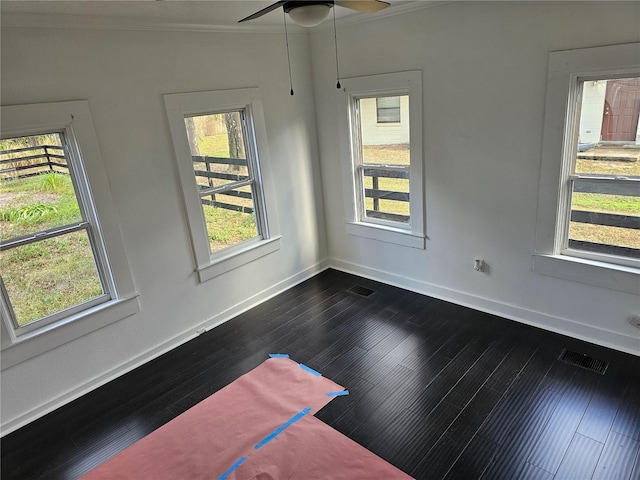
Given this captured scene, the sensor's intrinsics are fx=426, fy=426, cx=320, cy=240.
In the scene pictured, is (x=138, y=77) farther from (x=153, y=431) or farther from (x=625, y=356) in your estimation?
(x=625, y=356)

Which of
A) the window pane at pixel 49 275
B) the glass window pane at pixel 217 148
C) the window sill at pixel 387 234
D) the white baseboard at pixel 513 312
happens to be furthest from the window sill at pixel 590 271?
the window pane at pixel 49 275

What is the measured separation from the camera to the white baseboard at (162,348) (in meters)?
3.00

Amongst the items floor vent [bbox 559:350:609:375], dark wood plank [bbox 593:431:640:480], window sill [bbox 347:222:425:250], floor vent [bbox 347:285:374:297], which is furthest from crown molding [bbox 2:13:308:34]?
dark wood plank [bbox 593:431:640:480]

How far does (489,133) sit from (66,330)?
3.57 metres

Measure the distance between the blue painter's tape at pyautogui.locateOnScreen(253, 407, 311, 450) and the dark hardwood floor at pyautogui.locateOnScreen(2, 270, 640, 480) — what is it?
0.14 metres

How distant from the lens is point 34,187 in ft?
9.52

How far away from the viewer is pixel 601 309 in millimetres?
3234

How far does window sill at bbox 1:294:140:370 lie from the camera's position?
9.37 ft

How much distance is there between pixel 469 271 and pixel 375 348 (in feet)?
3.86

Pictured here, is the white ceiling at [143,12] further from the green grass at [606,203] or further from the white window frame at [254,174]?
the green grass at [606,203]

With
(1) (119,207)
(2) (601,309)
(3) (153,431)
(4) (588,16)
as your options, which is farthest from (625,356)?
(1) (119,207)

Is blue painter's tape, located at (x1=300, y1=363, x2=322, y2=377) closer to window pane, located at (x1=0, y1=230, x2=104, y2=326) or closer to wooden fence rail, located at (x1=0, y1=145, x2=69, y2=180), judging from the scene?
window pane, located at (x1=0, y1=230, x2=104, y2=326)

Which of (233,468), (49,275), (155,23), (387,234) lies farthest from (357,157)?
(233,468)

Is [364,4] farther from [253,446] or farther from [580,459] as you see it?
[580,459]
